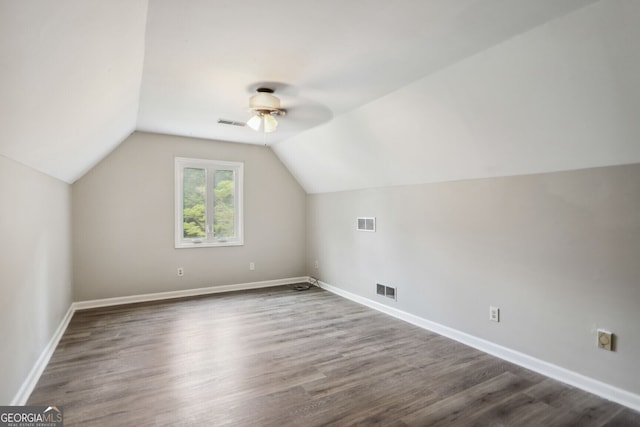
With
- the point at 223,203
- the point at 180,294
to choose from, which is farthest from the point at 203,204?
the point at 180,294

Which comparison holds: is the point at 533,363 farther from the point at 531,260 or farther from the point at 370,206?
the point at 370,206

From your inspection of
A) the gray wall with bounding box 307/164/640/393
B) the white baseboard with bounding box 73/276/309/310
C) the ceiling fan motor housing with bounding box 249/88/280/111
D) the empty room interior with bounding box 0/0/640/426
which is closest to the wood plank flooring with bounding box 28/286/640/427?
the empty room interior with bounding box 0/0/640/426

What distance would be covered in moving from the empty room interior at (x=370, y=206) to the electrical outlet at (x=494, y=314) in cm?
7

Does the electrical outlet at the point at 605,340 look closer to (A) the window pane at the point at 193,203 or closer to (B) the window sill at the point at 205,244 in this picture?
(B) the window sill at the point at 205,244

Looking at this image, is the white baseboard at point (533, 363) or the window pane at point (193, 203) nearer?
the white baseboard at point (533, 363)

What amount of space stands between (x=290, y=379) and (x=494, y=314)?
6.06 feet

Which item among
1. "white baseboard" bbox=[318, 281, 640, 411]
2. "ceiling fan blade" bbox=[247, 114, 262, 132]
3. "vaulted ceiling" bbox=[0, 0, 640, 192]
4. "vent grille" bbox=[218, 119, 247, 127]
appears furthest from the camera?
"vent grille" bbox=[218, 119, 247, 127]

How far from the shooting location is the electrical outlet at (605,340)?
219cm

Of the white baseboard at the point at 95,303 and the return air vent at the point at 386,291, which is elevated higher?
the return air vent at the point at 386,291

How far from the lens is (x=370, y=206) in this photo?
4.34 m

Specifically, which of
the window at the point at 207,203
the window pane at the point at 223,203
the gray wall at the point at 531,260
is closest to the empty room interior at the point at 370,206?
the gray wall at the point at 531,260

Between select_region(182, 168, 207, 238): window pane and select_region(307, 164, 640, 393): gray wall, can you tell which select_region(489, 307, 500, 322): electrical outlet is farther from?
select_region(182, 168, 207, 238): window pane

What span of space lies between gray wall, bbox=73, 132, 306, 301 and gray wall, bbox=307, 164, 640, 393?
2.11m

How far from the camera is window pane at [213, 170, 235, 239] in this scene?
5086 mm
